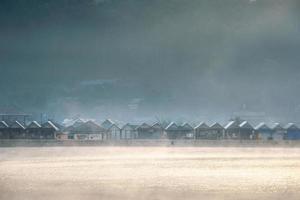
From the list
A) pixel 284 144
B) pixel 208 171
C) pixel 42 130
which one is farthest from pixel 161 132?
pixel 208 171

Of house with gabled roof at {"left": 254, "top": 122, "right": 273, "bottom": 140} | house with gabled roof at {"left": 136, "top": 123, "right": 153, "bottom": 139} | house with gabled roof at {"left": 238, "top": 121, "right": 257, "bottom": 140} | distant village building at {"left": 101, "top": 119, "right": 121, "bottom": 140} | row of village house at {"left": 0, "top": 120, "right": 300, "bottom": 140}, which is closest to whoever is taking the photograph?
row of village house at {"left": 0, "top": 120, "right": 300, "bottom": 140}

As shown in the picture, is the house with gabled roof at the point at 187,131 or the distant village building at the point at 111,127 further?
the distant village building at the point at 111,127

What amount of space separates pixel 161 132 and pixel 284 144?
4264 centimetres

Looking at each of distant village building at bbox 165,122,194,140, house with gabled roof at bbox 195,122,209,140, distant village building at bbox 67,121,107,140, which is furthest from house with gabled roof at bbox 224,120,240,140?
distant village building at bbox 67,121,107,140

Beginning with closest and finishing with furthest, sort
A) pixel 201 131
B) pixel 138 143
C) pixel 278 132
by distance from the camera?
pixel 138 143 < pixel 201 131 < pixel 278 132

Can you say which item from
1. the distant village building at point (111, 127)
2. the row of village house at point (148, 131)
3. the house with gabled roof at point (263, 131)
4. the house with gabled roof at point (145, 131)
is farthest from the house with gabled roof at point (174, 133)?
the house with gabled roof at point (263, 131)

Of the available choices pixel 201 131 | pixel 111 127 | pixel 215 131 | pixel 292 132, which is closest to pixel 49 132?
pixel 111 127

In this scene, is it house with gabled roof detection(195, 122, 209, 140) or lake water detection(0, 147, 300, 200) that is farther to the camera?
house with gabled roof detection(195, 122, 209, 140)

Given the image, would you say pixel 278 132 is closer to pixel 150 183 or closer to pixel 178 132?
pixel 178 132

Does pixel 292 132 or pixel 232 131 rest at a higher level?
pixel 232 131

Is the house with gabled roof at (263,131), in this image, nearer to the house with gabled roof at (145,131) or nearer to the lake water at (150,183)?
the house with gabled roof at (145,131)

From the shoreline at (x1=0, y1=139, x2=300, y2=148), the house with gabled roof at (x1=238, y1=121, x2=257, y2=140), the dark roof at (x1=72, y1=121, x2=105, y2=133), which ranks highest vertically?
the dark roof at (x1=72, y1=121, x2=105, y2=133)

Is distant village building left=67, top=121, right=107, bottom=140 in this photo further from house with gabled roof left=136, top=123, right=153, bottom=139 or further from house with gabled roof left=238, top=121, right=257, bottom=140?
house with gabled roof left=238, top=121, right=257, bottom=140

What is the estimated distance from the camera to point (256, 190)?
3291 cm
